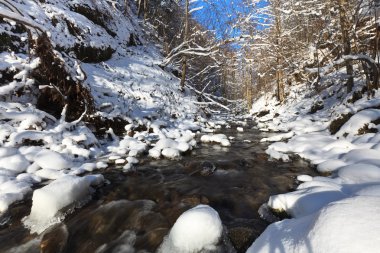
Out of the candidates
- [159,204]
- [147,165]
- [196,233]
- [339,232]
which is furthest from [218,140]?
[339,232]

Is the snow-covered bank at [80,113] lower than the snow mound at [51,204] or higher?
higher

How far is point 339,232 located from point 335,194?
141 centimetres

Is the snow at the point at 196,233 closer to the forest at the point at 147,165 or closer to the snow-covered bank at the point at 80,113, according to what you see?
the forest at the point at 147,165

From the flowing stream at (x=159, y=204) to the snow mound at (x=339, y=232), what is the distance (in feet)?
2.11

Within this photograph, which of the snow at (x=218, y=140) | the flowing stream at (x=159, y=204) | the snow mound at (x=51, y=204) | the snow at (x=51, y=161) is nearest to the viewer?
the flowing stream at (x=159, y=204)

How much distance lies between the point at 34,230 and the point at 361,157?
4.82 metres

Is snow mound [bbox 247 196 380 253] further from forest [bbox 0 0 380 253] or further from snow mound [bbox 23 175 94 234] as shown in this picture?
snow mound [bbox 23 175 94 234]

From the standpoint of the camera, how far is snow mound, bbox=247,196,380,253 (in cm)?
176

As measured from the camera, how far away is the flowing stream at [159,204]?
10.2 feet

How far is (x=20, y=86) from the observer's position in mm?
6723

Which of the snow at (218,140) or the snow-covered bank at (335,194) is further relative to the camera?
the snow at (218,140)

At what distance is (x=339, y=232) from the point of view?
6.13 feet

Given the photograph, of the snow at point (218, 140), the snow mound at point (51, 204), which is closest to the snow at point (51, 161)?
the snow mound at point (51, 204)

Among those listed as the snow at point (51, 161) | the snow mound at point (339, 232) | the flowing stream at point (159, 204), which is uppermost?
the snow mound at point (339, 232)
